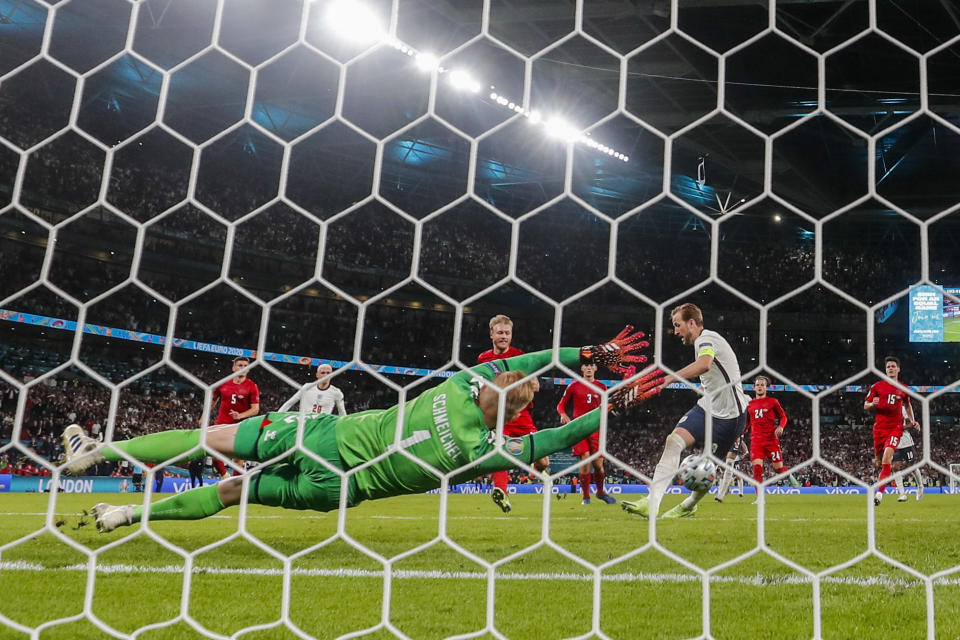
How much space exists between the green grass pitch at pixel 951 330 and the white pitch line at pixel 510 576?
16549mm

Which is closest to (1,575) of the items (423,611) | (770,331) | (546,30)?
(423,611)

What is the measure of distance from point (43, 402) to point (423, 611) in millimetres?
11593

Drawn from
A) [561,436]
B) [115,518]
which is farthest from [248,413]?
[561,436]

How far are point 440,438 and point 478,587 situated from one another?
0.49 metres

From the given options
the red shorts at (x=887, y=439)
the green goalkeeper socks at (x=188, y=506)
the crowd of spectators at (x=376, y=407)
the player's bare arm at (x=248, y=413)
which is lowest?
the crowd of spectators at (x=376, y=407)

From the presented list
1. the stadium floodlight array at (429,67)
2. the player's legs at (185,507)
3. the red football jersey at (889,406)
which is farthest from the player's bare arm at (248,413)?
the red football jersey at (889,406)

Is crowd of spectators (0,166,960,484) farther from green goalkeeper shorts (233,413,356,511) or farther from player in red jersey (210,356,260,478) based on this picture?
green goalkeeper shorts (233,413,356,511)

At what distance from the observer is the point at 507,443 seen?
2299 mm

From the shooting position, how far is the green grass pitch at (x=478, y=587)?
1804mm

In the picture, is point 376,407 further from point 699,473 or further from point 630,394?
point 630,394

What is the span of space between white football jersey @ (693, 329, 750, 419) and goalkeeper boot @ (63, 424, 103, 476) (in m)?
1.85

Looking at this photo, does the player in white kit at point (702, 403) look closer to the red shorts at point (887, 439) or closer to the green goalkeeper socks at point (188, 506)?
the green goalkeeper socks at point (188, 506)

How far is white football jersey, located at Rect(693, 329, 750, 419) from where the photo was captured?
8.90 ft

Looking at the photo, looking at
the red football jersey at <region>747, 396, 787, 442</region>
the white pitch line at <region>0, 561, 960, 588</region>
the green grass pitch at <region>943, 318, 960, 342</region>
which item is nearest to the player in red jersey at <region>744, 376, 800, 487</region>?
the red football jersey at <region>747, 396, 787, 442</region>
